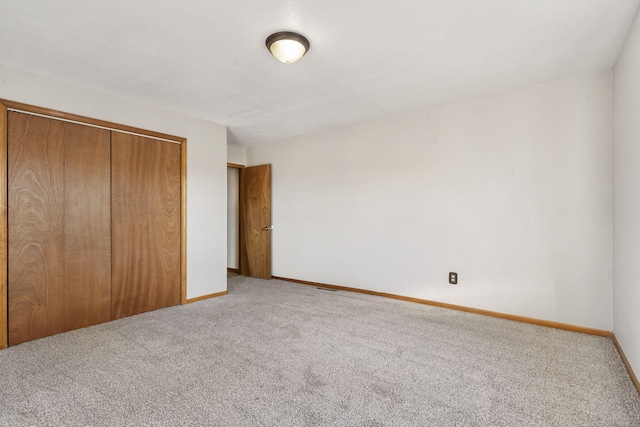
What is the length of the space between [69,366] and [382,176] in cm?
362

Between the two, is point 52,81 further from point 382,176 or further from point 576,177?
point 576,177

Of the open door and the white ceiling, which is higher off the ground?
the white ceiling

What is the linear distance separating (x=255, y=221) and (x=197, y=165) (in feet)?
5.83

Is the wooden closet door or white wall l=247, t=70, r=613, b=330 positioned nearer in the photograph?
white wall l=247, t=70, r=613, b=330

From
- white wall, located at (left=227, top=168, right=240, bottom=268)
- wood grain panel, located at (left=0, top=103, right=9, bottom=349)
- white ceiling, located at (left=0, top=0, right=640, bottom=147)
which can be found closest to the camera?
white ceiling, located at (left=0, top=0, right=640, bottom=147)

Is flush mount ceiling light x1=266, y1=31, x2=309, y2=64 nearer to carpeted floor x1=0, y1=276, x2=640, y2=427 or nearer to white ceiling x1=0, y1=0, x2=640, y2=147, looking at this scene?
white ceiling x1=0, y1=0, x2=640, y2=147

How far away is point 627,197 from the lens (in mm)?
2270

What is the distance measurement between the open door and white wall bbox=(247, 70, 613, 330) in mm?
717

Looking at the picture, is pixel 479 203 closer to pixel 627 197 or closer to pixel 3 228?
pixel 627 197

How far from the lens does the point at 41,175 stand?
9.39 ft

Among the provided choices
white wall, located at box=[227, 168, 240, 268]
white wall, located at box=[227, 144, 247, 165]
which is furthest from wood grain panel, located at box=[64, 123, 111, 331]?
white wall, located at box=[227, 168, 240, 268]

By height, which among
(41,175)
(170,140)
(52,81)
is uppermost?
(52,81)

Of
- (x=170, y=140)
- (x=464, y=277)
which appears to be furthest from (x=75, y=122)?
(x=464, y=277)

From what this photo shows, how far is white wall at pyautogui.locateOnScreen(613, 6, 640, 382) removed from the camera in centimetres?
204
